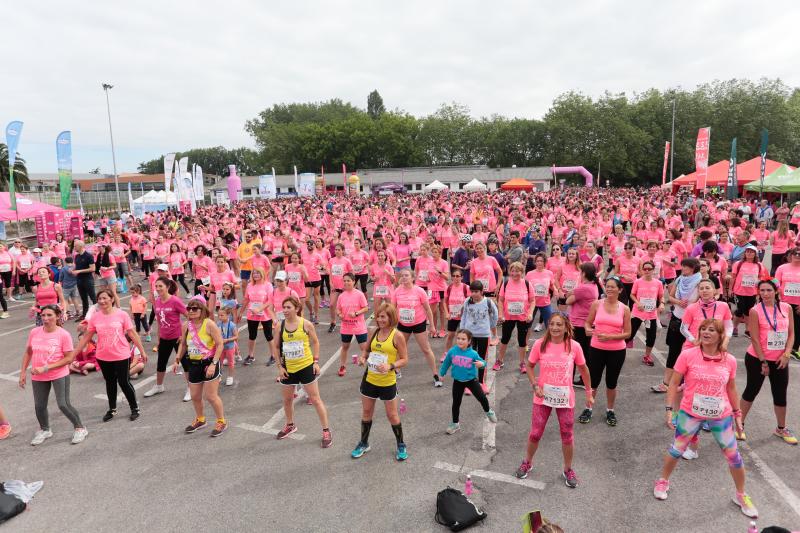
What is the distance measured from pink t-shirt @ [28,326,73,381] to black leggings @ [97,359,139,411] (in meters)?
0.49

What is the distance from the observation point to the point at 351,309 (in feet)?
22.1

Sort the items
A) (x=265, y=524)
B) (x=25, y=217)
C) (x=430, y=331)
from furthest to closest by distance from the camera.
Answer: (x=25, y=217)
(x=430, y=331)
(x=265, y=524)

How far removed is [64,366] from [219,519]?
308cm

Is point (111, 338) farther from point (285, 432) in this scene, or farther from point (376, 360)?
point (376, 360)

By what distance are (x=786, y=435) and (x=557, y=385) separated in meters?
2.92

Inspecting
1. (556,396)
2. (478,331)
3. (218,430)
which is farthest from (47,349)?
(556,396)

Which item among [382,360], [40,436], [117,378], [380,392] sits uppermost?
[382,360]

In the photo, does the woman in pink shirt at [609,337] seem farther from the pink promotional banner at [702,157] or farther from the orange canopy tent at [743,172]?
the orange canopy tent at [743,172]

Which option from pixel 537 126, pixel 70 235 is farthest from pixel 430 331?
pixel 537 126

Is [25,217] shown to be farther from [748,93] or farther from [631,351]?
[748,93]

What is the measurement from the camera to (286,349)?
5.18 m

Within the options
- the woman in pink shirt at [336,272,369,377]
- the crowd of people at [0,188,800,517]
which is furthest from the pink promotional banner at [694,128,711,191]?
the woman in pink shirt at [336,272,369,377]

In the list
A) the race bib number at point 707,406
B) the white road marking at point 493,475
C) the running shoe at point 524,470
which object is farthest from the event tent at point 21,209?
the race bib number at point 707,406

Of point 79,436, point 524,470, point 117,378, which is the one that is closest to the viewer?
point 524,470
